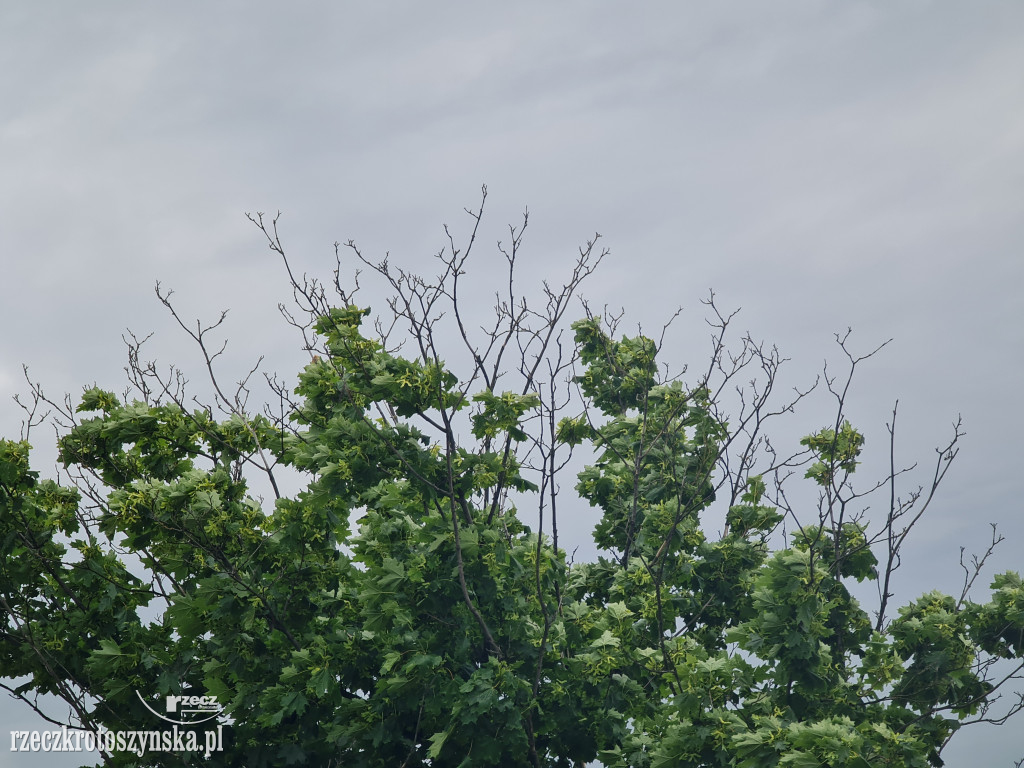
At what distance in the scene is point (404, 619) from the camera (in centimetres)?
1037

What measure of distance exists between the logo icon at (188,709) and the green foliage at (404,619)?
0.57 ft

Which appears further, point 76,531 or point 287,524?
point 76,531

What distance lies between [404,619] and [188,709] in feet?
11.3

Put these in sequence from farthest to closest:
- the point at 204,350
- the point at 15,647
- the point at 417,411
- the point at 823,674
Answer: the point at 204,350 → the point at 15,647 → the point at 823,674 → the point at 417,411

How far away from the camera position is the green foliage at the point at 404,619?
10.5 meters

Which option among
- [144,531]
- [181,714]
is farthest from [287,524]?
[181,714]

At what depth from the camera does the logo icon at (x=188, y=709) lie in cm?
1166

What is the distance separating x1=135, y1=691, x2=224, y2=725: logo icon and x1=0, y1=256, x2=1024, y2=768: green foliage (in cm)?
17

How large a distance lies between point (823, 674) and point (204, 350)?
9358 mm

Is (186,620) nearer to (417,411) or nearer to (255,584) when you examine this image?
(255,584)

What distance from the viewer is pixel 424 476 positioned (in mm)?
10656

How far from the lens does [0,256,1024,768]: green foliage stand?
34.6 feet

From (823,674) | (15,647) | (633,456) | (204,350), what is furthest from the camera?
(633,456)

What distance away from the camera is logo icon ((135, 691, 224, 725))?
11.7 m
